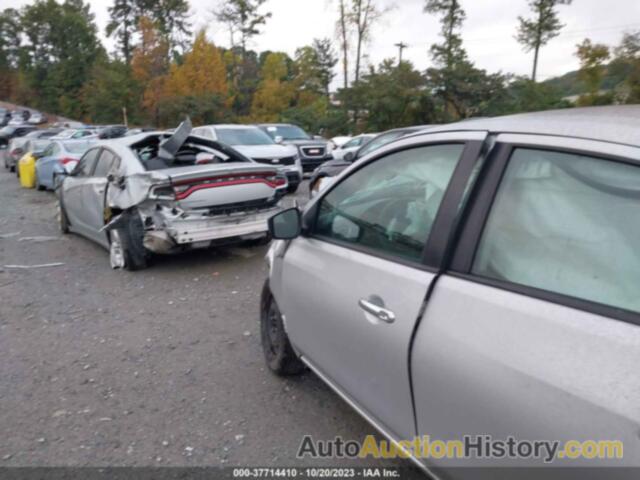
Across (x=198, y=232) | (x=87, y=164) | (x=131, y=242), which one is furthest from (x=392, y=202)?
(x=87, y=164)

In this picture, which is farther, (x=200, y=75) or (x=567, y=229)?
(x=200, y=75)

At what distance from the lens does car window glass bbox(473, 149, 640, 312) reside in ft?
5.19

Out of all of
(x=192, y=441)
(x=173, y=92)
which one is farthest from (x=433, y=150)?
(x=173, y=92)

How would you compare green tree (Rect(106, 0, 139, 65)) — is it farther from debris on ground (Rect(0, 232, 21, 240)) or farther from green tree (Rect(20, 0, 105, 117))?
debris on ground (Rect(0, 232, 21, 240))

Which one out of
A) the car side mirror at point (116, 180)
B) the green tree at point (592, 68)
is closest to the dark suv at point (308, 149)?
the car side mirror at point (116, 180)

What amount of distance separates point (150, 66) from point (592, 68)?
3574cm

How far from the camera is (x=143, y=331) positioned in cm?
467

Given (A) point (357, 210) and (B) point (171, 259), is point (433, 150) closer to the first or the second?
(A) point (357, 210)

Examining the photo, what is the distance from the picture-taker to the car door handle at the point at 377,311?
2.12 meters

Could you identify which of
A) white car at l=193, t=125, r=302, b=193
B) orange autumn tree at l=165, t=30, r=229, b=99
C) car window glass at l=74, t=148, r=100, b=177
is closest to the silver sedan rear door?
car window glass at l=74, t=148, r=100, b=177

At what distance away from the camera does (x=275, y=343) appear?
12.1ft

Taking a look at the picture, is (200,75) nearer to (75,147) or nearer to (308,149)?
(308,149)

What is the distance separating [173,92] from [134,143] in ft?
133

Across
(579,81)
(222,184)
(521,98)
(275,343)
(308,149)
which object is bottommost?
(275,343)
